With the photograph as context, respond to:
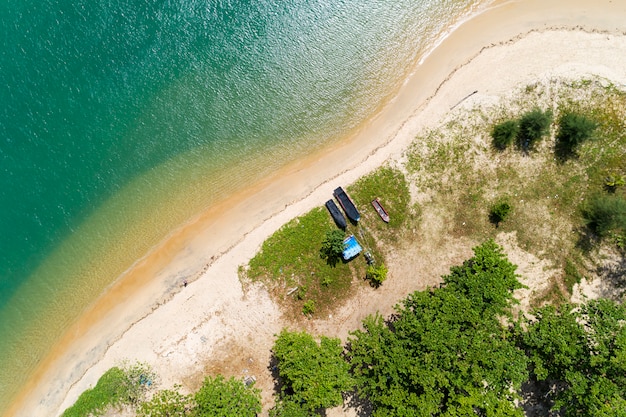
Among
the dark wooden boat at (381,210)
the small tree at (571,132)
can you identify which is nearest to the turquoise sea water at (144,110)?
the dark wooden boat at (381,210)

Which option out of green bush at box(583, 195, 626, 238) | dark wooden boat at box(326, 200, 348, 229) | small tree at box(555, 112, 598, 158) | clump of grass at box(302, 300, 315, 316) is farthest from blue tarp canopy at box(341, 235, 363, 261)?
green bush at box(583, 195, 626, 238)

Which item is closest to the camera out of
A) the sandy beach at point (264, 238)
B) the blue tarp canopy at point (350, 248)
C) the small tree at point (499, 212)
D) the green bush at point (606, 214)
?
the green bush at point (606, 214)

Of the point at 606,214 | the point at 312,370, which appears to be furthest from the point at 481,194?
the point at 312,370

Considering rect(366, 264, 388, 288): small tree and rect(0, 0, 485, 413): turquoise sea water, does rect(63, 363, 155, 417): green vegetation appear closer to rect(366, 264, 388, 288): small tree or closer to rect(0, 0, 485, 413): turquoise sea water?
rect(0, 0, 485, 413): turquoise sea water

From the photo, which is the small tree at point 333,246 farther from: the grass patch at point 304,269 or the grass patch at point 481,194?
the grass patch at point 481,194

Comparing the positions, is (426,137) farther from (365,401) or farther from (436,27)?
(365,401)

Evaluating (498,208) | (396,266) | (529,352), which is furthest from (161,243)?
(529,352)
